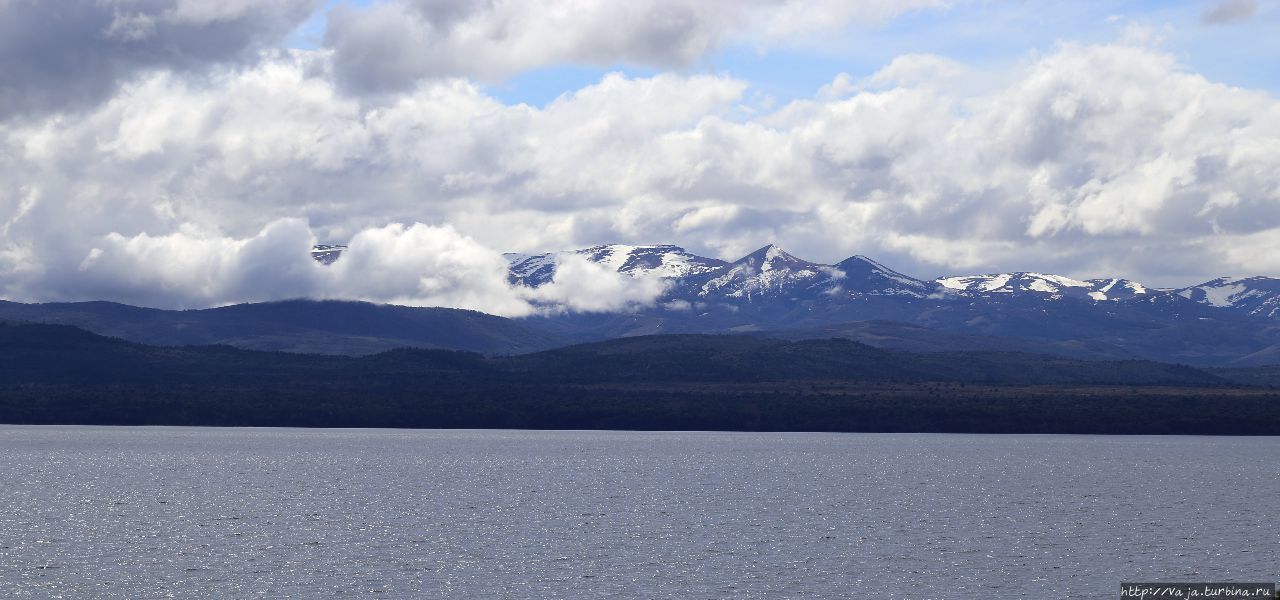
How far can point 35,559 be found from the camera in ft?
241

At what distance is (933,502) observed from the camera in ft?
373

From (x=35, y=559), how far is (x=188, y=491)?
46.7 m

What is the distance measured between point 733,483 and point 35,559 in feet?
233

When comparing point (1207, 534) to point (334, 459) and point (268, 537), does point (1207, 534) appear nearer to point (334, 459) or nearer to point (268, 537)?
point (268, 537)

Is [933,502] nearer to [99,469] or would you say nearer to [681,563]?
[681,563]

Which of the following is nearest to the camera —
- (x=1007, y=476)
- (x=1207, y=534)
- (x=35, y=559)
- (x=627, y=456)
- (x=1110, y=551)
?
(x=35, y=559)

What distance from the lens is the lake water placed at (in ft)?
222

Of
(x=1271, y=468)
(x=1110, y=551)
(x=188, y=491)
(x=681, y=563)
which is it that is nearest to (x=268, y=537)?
(x=681, y=563)

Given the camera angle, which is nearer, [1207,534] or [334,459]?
[1207,534]

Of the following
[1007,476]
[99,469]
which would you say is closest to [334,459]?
[99,469]

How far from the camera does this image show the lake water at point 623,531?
222ft

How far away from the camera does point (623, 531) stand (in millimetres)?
89500

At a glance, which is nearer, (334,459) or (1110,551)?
(1110,551)

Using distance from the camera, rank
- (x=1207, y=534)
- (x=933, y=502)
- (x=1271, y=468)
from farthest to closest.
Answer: (x=1271, y=468) < (x=933, y=502) < (x=1207, y=534)
